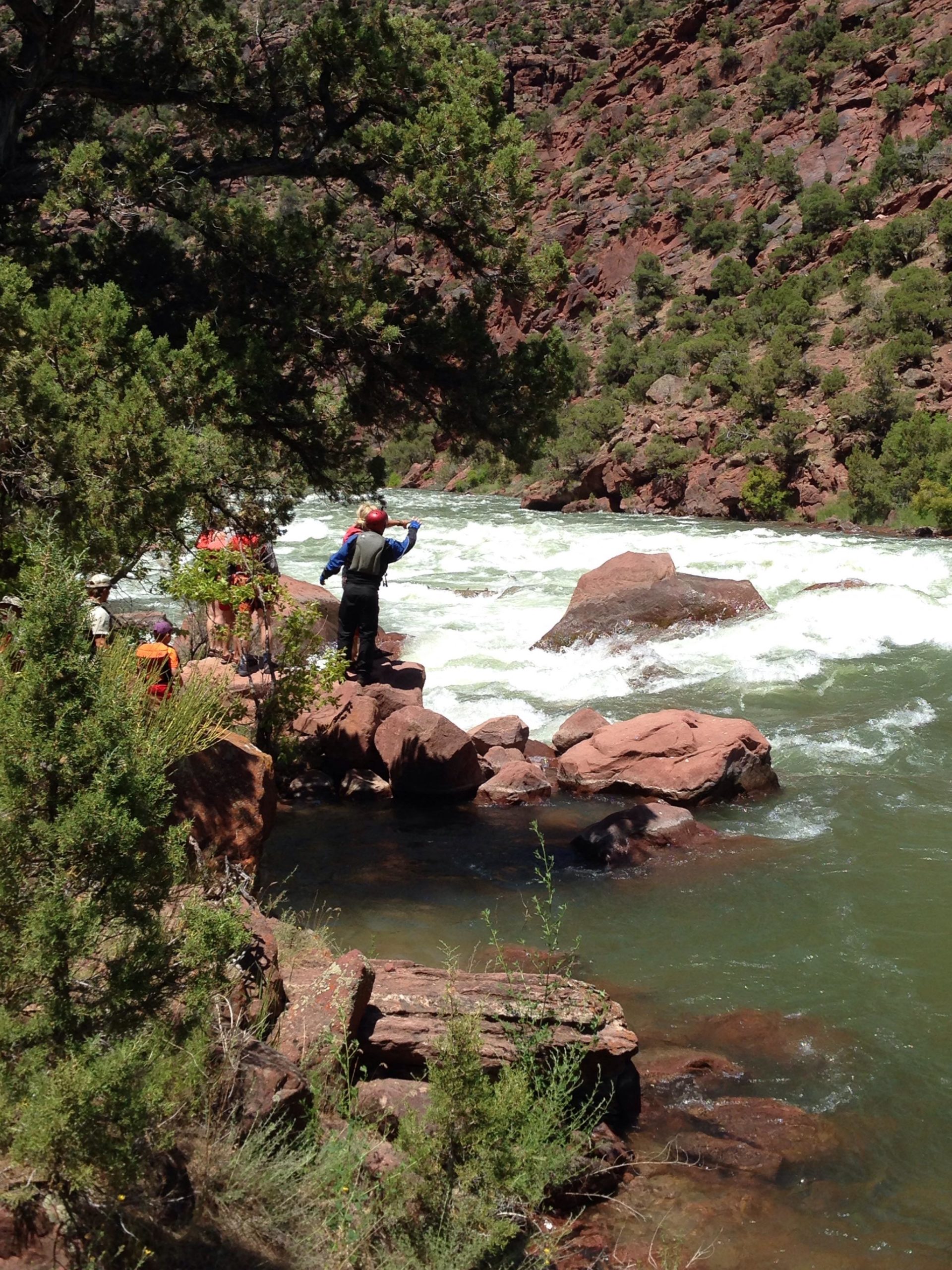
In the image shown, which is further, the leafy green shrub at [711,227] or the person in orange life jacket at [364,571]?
the leafy green shrub at [711,227]

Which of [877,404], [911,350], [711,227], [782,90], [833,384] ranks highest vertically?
[782,90]

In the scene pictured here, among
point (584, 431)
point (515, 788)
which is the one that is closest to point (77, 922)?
point (515, 788)

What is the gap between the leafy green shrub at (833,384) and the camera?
37.7m

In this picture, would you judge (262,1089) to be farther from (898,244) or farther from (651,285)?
(651,285)

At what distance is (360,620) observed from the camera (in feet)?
35.7

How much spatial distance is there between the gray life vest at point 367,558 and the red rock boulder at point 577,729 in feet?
7.56

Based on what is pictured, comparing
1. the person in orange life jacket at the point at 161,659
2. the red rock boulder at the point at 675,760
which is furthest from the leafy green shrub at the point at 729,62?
the person in orange life jacket at the point at 161,659

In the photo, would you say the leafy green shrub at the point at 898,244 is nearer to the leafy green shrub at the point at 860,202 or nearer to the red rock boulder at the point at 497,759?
the leafy green shrub at the point at 860,202

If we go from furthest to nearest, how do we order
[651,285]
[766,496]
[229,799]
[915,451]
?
[651,285] → [766,496] → [915,451] → [229,799]

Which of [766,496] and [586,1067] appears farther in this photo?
[766,496]

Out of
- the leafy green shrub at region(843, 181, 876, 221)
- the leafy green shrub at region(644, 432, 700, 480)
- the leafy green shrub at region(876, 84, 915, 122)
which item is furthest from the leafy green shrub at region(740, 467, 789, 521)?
the leafy green shrub at region(876, 84, 915, 122)

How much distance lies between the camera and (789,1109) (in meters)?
5.02

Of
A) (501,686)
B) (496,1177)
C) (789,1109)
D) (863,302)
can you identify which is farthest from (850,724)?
(863,302)

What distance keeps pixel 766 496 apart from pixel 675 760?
26966mm
